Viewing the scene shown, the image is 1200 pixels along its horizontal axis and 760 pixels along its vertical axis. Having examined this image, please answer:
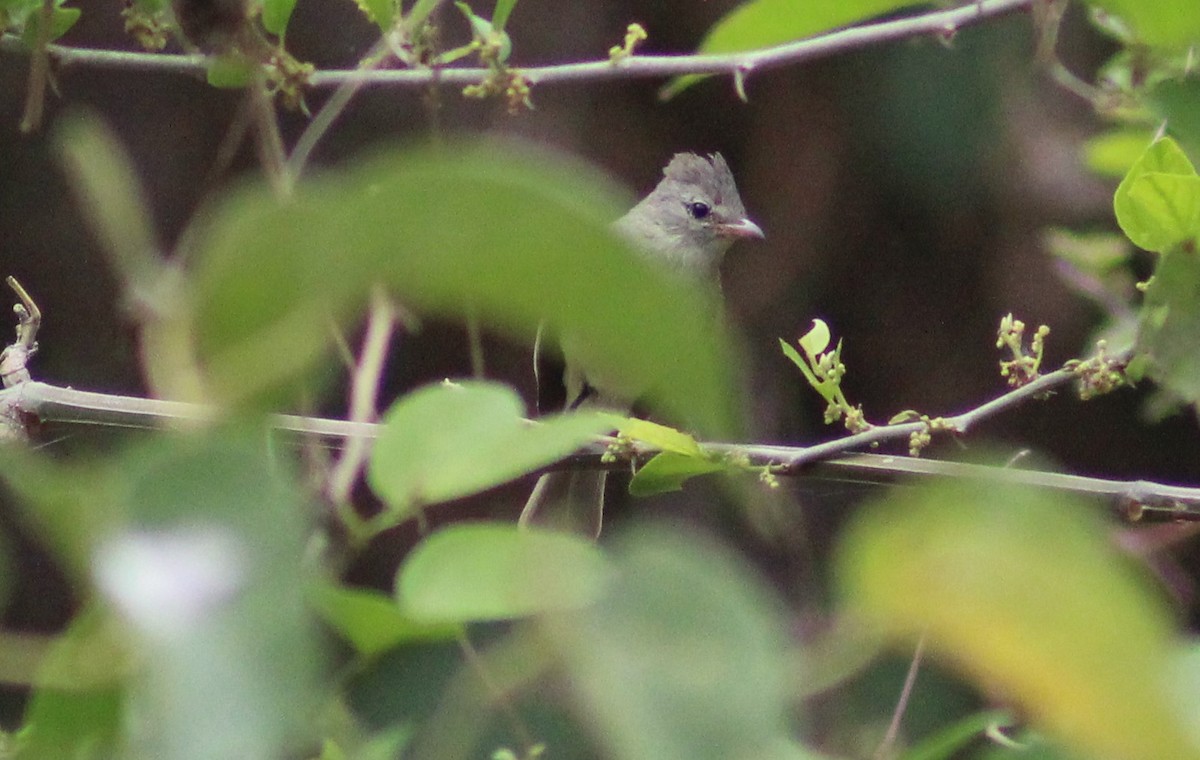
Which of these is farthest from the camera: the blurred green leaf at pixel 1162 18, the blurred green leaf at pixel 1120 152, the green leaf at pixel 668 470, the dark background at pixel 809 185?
the dark background at pixel 809 185

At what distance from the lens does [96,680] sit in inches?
17.5

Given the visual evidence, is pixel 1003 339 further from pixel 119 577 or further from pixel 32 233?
pixel 32 233

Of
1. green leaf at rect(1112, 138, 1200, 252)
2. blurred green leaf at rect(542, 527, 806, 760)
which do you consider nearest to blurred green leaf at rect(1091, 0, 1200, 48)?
blurred green leaf at rect(542, 527, 806, 760)

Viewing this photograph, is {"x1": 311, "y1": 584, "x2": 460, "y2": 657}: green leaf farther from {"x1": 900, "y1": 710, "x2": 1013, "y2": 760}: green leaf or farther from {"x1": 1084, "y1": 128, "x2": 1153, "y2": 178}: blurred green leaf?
{"x1": 1084, "y1": 128, "x2": 1153, "y2": 178}: blurred green leaf

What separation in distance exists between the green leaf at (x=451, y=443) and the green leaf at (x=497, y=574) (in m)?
0.03

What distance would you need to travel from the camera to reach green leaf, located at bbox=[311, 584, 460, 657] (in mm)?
461

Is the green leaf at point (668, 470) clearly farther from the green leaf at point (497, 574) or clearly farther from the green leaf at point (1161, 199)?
the green leaf at point (497, 574)

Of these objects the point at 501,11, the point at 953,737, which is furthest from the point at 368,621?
the point at 501,11

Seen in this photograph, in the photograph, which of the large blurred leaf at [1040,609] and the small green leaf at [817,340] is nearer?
the large blurred leaf at [1040,609]

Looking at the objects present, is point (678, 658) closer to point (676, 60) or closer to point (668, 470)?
point (668, 470)

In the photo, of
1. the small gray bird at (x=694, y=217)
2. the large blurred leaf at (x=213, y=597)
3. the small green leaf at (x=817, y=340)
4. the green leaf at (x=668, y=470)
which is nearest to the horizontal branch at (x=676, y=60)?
the small green leaf at (x=817, y=340)

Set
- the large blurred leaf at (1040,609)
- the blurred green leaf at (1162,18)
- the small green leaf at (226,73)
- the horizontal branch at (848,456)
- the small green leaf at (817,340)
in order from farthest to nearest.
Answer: the small green leaf at (817,340) < the horizontal branch at (848,456) < the small green leaf at (226,73) < the blurred green leaf at (1162,18) < the large blurred leaf at (1040,609)

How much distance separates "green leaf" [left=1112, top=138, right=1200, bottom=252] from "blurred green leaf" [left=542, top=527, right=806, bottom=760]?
2.54 ft

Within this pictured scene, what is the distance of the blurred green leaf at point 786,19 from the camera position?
83 centimetres
